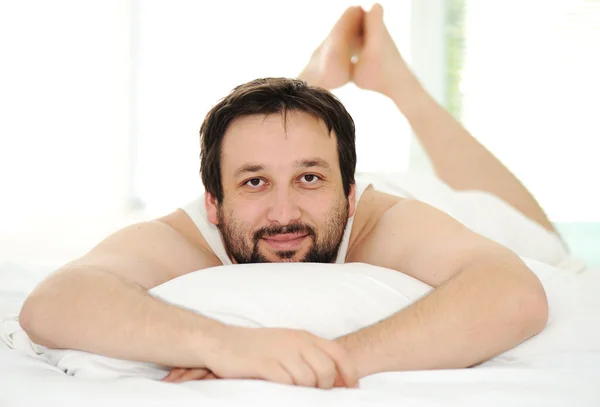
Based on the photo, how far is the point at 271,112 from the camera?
1421mm

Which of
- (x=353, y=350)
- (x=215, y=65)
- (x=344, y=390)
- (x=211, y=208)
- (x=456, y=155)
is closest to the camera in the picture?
(x=344, y=390)

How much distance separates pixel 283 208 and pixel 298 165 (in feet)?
0.29

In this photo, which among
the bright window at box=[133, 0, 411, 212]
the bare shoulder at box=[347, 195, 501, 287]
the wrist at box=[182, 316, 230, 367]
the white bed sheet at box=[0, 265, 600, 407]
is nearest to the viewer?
the white bed sheet at box=[0, 265, 600, 407]

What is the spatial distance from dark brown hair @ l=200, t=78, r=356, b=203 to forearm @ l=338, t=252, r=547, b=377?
52cm

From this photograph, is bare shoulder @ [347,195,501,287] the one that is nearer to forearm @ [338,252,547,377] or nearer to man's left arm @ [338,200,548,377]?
man's left arm @ [338,200,548,377]

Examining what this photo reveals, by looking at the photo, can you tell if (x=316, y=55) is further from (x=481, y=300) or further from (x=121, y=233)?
(x=481, y=300)

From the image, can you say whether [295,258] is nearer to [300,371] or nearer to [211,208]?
[211,208]

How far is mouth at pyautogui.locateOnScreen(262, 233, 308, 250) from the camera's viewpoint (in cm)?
137

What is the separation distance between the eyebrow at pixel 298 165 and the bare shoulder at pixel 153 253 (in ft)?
0.62

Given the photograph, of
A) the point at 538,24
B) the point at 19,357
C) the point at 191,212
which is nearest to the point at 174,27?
the point at 538,24

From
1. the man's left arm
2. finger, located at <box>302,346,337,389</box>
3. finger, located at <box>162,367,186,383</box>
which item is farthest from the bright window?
finger, located at <box>302,346,337,389</box>

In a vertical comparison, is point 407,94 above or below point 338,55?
below

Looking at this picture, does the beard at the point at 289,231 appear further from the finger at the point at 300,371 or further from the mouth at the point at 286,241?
the finger at the point at 300,371

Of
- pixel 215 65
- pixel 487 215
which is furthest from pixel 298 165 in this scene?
pixel 215 65
